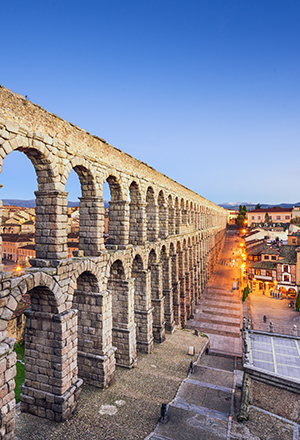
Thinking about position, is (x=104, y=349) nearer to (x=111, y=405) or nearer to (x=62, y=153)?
(x=111, y=405)

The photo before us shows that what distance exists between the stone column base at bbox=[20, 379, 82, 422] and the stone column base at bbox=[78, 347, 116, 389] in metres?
2.30

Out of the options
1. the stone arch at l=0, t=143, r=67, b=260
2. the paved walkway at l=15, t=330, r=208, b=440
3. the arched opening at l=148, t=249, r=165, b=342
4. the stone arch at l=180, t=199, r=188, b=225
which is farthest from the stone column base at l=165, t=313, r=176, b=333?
the stone arch at l=0, t=143, r=67, b=260

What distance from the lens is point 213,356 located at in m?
25.6

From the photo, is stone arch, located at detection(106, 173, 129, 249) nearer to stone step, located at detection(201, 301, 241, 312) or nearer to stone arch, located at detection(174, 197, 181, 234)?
stone arch, located at detection(174, 197, 181, 234)

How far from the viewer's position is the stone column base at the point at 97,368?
1574 centimetres

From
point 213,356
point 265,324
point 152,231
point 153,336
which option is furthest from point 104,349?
point 265,324

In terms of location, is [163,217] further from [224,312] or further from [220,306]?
[220,306]

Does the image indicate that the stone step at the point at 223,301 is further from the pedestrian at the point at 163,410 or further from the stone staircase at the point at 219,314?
the pedestrian at the point at 163,410

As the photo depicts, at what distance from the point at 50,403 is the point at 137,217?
42.3ft

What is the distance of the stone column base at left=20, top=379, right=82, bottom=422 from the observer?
12.5 metres

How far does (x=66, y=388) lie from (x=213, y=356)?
55.0ft

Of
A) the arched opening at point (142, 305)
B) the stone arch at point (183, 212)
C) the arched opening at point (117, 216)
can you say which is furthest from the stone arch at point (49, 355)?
the stone arch at point (183, 212)

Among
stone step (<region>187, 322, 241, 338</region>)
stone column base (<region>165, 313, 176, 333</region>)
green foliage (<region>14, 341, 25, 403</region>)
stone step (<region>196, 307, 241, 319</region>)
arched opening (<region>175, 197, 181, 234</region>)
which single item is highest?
arched opening (<region>175, 197, 181, 234</region>)

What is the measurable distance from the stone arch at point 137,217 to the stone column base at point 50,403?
1087cm
